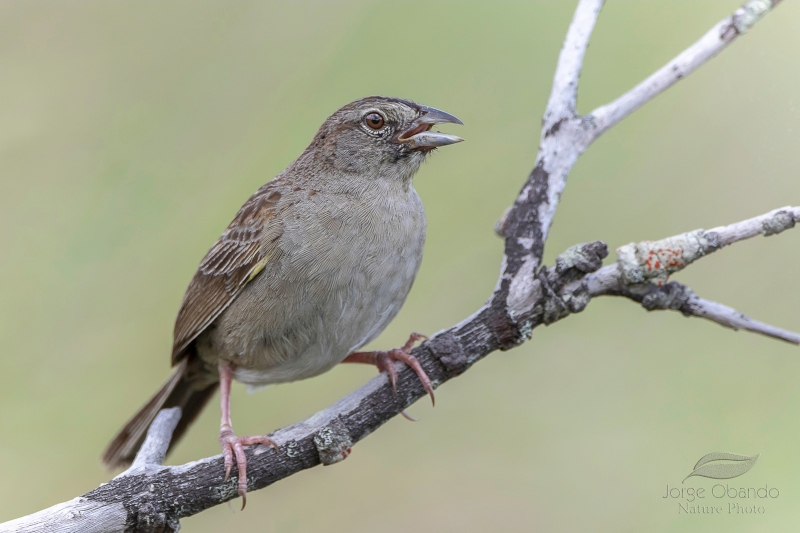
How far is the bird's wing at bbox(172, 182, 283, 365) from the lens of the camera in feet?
12.1

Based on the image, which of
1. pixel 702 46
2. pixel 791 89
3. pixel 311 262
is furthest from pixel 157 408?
pixel 791 89

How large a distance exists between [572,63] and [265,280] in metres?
1.86

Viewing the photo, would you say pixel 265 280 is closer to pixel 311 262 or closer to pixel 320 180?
pixel 311 262

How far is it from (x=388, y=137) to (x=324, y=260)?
0.77m

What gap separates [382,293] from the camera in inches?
141

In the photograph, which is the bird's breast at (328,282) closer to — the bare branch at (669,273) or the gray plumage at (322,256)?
the gray plumage at (322,256)

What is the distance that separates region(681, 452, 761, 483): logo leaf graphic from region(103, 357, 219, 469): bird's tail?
2770 millimetres

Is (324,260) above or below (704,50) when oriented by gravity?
below

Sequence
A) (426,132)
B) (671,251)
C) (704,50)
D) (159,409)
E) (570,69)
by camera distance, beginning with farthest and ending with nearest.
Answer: (159,409), (426,132), (570,69), (704,50), (671,251)

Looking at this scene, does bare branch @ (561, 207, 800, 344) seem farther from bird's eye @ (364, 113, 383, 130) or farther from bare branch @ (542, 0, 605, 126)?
bird's eye @ (364, 113, 383, 130)

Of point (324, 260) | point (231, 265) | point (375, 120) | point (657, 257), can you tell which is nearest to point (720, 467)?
point (657, 257)

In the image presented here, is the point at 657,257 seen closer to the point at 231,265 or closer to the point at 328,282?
the point at 328,282

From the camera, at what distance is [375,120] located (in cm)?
379

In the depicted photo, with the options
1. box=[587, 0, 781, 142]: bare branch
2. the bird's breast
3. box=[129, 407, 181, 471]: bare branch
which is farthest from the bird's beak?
box=[129, 407, 181, 471]: bare branch
